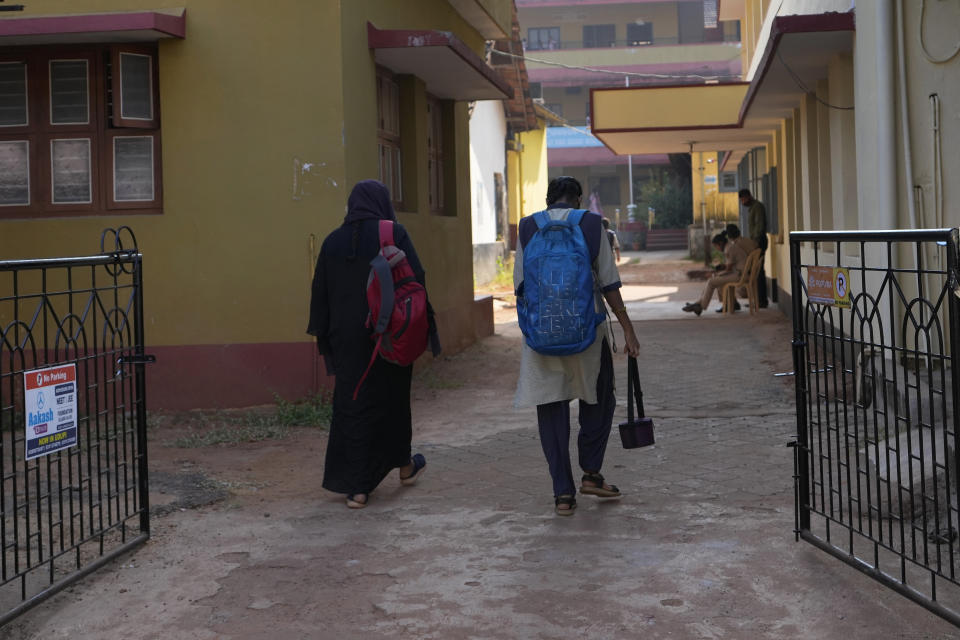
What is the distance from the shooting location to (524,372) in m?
5.70

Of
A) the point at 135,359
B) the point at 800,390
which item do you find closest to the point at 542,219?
the point at 800,390

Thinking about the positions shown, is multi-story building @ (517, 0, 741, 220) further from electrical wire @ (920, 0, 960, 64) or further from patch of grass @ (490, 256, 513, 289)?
electrical wire @ (920, 0, 960, 64)

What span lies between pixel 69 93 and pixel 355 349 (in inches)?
174

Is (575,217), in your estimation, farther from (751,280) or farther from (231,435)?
(751,280)

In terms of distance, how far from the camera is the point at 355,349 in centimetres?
607

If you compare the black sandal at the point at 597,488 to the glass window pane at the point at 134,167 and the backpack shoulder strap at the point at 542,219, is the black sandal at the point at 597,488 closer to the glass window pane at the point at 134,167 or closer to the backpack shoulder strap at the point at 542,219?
the backpack shoulder strap at the point at 542,219

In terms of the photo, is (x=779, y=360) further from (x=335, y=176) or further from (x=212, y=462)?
(x=212, y=462)

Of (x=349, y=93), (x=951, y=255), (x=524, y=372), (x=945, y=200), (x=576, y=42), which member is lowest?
(x=524, y=372)

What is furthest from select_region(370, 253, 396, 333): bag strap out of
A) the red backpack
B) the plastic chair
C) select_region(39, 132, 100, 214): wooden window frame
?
the plastic chair

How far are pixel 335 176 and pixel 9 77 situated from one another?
109 inches

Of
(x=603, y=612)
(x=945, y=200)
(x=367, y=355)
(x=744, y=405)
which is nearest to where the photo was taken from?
(x=603, y=612)

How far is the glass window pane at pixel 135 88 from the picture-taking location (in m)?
8.94

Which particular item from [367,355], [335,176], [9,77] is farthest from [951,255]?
[9,77]

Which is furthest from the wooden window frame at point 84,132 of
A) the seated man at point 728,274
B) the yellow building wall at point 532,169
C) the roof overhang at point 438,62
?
the yellow building wall at point 532,169
